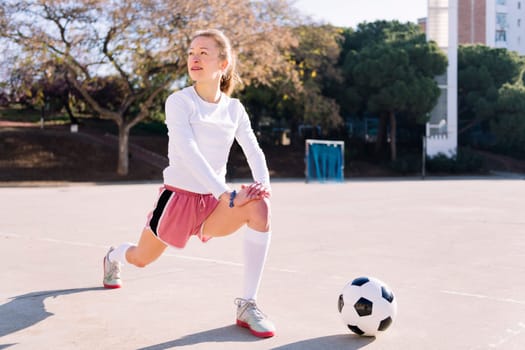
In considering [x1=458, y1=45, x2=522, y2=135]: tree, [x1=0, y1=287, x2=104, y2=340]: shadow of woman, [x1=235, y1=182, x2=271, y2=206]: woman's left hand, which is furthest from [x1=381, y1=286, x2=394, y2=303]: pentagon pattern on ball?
[x1=458, y1=45, x2=522, y2=135]: tree

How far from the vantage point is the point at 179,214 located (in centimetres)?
404

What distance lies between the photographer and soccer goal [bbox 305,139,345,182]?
29.6m

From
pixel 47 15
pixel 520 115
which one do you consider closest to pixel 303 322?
pixel 47 15

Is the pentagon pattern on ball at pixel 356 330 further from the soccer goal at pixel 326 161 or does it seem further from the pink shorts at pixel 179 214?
the soccer goal at pixel 326 161

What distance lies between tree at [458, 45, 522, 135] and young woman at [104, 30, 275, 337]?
3919 centimetres

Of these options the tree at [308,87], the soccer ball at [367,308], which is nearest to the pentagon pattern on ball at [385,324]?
the soccer ball at [367,308]

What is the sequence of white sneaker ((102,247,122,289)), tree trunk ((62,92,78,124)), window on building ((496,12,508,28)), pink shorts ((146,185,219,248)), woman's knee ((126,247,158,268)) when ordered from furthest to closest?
window on building ((496,12,508,28)) < tree trunk ((62,92,78,124)) < white sneaker ((102,247,122,289)) < woman's knee ((126,247,158,268)) < pink shorts ((146,185,219,248))

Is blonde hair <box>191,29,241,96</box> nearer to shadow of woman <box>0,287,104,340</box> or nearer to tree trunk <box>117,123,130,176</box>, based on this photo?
shadow of woman <box>0,287,104,340</box>

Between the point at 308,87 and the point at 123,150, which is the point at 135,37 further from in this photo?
the point at 308,87

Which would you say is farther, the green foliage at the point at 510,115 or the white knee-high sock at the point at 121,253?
the green foliage at the point at 510,115

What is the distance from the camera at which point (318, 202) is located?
15250mm

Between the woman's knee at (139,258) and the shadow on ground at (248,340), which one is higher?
the woman's knee at (139,258)

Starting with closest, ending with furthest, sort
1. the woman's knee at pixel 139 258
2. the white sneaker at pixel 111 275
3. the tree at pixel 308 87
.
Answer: the woman's knee at pixel 139 258
the white sneaker at pixel 111 275
the tree at pixel 308 87

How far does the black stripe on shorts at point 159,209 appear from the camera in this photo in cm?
409
